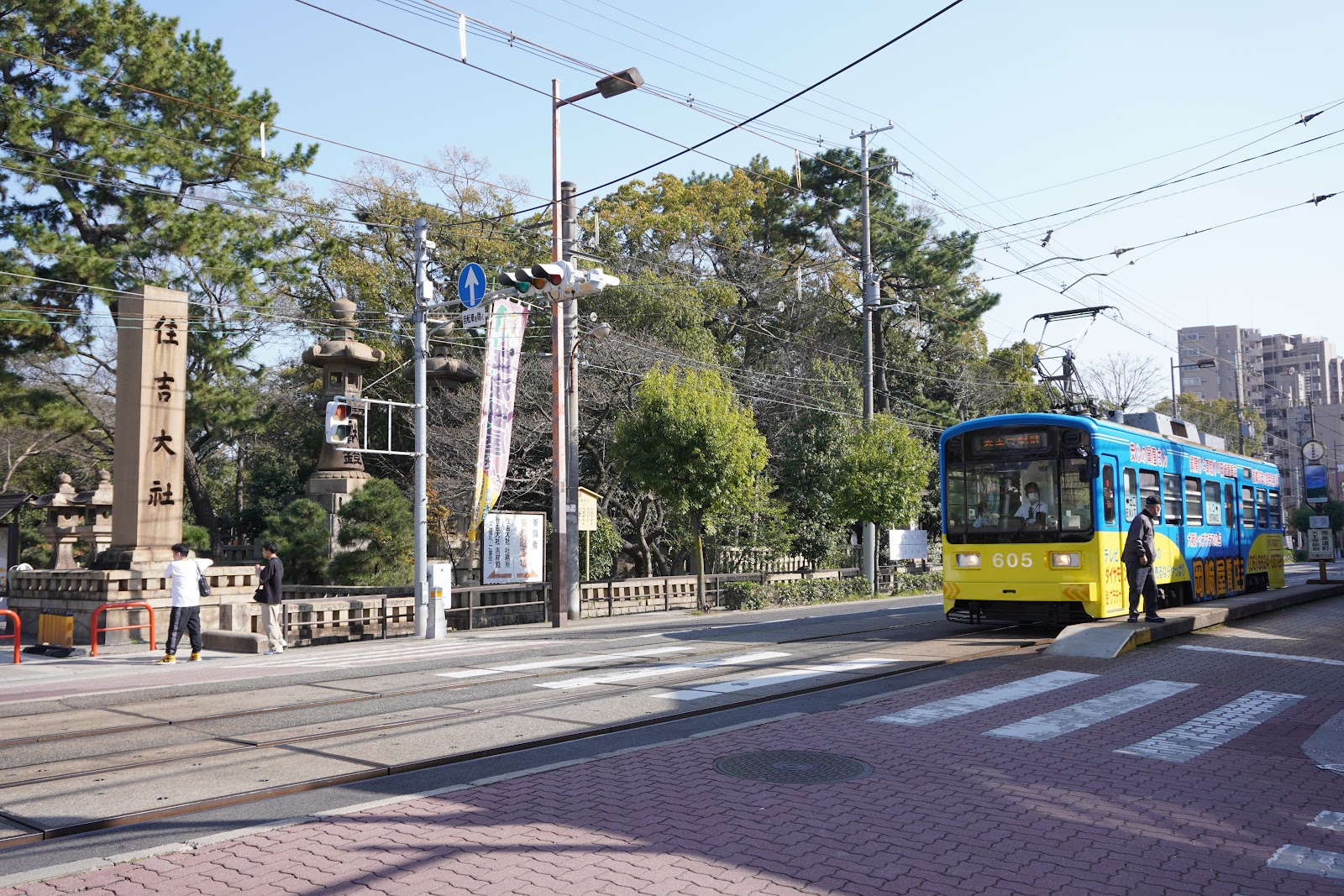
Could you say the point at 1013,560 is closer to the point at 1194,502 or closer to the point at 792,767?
the point at 1194,502

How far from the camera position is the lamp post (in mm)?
21797

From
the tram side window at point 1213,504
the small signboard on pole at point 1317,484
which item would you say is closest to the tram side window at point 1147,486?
the tram side window at point 1213,504

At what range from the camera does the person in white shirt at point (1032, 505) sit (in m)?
15.1

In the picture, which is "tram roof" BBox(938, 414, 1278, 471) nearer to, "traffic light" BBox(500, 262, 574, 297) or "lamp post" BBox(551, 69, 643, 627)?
"traffic light" BBox(500, 262, 574, 297)

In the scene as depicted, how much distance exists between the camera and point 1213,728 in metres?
8.84

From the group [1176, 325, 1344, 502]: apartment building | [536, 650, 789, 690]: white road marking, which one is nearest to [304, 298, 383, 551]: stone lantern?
[536, 650, 789, 690]: white road marking

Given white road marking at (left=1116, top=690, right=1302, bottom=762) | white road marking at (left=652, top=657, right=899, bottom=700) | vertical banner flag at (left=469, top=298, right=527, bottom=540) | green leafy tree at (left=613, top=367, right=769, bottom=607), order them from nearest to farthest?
white road marking at (left=1116, top=690, right=1302, bottom=762), white road marking at (left=652, top=657, right=899, bottom=700), vertical banner flag at (left=469, top=298, right=527, bottom=540), green leafy tree at (left=613, top=367, right=769, bottom=607)

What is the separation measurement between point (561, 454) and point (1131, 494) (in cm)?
1130

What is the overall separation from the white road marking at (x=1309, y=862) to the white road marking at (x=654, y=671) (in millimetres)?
7312

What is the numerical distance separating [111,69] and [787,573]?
2333 cm

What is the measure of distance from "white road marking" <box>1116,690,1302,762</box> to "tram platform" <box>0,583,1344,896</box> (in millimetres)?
38

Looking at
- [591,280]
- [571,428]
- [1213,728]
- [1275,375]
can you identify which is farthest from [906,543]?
[1275,375]

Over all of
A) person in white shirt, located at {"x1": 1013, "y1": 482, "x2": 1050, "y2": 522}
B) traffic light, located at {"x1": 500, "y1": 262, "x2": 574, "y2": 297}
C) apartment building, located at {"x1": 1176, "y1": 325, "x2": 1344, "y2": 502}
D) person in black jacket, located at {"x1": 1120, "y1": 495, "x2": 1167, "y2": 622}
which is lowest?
person in black jacket, located at {"x1": 1120, "y1": 495, "x2": 1167, "y2": 622}

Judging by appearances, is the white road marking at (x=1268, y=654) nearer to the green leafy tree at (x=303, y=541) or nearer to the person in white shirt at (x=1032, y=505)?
the person in white shirt at (x=1032, y=505)
